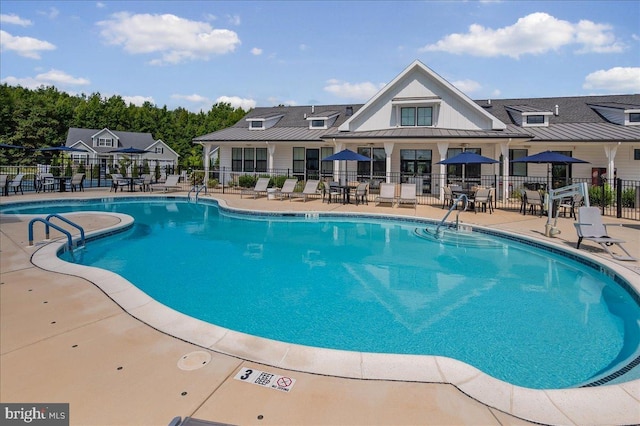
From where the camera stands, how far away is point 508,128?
19969mm

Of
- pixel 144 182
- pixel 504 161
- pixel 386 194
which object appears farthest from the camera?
pixel 144 182

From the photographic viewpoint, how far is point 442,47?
21.2 m

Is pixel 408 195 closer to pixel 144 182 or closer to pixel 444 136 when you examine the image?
pixel 444 136

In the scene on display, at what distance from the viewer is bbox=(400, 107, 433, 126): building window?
20.6m

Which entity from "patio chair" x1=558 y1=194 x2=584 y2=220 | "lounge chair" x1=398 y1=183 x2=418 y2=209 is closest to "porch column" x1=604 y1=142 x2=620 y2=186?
"patio chair" x1=558 y1=194 x2=584 y2=220

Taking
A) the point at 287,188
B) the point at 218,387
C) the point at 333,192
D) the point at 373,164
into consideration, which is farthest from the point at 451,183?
the point at 218,387

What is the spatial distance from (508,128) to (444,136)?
4695 millimetres

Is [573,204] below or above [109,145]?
below

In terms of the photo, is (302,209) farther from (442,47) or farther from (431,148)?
(442,47)

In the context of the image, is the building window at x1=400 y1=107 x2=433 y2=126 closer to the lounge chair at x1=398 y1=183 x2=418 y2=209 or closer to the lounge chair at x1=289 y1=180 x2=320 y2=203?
the lounge chair at x1=398 y1=183 x2=418 y2=209

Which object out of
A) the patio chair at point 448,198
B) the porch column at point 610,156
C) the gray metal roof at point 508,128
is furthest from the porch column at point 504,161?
the porch column at point 610,156

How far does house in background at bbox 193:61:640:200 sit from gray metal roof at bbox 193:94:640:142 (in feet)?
0.16

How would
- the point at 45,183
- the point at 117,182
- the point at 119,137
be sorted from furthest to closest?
the point at 119,137
the point at 117,182
the point at 45,183

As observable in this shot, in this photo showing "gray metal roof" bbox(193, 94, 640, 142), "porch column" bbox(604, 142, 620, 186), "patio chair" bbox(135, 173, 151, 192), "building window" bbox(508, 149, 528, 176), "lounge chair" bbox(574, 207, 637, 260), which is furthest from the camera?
"patio chair" bbox(135, 173, 151, 192)
